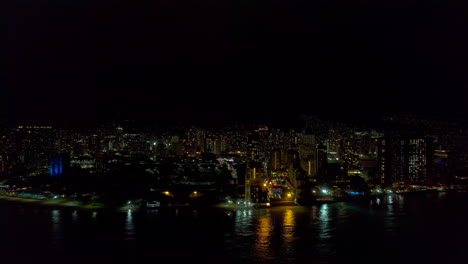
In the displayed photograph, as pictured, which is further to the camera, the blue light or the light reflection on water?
the blue light

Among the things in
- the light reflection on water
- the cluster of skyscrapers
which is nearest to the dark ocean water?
the light reflection on water

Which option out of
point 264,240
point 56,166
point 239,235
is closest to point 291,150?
point 56,166

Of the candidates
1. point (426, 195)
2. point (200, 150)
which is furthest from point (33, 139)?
point (426, 195)

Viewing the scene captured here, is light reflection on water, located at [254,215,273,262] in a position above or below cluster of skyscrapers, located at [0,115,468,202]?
below

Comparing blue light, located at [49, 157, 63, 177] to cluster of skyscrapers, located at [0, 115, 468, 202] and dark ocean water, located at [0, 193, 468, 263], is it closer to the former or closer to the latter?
cluster of skyscrapers, located at [0, 115, 468, 202]

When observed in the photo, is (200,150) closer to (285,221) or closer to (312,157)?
(312,157)

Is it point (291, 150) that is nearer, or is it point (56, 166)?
point (56, 166)

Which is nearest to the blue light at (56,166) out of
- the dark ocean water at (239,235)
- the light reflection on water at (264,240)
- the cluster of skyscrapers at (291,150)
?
the cluster of skyscrapers at (291,150)

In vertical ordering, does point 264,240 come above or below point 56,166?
below

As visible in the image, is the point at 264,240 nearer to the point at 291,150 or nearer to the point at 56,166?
the point at 291,150
